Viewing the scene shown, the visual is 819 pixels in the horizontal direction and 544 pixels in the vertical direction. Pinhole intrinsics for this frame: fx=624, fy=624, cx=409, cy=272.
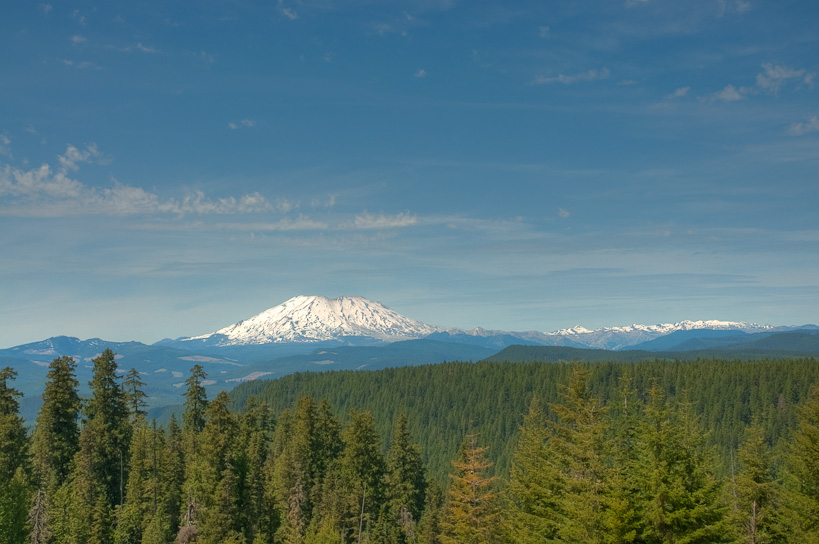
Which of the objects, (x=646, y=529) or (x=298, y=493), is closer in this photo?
(x=646, y=529)

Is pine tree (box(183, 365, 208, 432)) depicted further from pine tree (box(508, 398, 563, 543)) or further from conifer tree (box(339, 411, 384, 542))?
pine tree (box(508, 398, 563, 543))

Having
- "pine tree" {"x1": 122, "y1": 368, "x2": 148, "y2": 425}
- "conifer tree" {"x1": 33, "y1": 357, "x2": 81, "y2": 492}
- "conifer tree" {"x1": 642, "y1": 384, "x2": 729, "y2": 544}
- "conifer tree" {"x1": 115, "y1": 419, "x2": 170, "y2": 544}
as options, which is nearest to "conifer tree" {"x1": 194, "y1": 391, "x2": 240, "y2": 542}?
"conifer tree" {"x1": 115, "y1": 419, "x2": 170, "y2": 544}

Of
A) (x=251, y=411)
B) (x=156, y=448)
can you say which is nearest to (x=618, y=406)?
(x=156, y=448)

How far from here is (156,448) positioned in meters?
60.1

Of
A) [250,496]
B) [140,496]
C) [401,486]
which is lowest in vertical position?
[401,486]

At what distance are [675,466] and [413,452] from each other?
51054 mm

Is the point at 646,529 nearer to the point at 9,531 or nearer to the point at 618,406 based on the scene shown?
the point at 618,406

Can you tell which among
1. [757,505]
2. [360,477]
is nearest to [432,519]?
[360,477]

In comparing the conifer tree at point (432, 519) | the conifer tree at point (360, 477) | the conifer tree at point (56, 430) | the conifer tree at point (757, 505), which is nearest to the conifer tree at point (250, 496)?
the conifer tree at point (360, 477)

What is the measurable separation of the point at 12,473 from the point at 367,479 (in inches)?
1299

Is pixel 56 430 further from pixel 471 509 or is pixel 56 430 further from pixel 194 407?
pixel 471 509

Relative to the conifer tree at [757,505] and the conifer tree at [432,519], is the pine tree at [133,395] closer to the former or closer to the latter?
the conifer tree at [432,519]

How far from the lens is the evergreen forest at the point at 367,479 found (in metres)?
26.6

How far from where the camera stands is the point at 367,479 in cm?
6762
